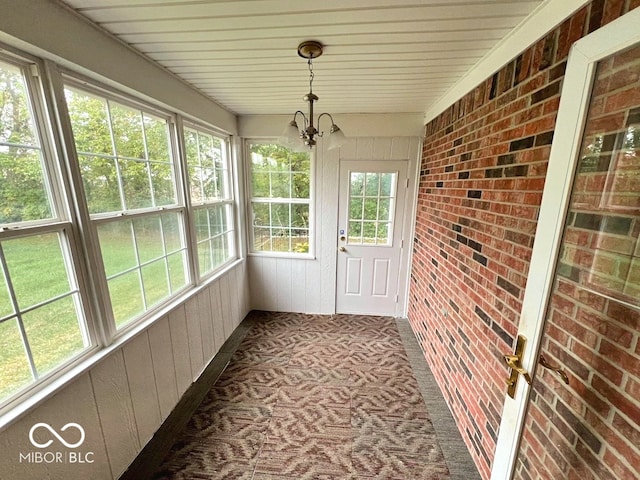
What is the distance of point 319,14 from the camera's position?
1148 mm

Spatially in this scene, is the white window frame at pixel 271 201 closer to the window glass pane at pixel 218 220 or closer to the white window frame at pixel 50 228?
the window glass pane at pixel 218 220

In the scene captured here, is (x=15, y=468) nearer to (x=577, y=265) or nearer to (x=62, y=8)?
(x=62, y=8)

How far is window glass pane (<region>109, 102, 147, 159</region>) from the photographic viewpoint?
146 cm

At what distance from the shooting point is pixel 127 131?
1554mm

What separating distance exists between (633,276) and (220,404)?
2.39 m

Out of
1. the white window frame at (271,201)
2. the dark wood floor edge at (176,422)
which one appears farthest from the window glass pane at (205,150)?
the dark wood floor edge at (176,422)

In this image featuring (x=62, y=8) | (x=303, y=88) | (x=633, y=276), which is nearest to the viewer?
(x=633, y=276)

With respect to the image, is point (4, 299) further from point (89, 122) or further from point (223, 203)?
point (223, 203)

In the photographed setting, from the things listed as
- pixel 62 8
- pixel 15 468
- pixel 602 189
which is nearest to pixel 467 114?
pixel 602 189

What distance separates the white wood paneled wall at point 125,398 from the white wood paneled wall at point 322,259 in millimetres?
1009

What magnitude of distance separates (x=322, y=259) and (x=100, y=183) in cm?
228

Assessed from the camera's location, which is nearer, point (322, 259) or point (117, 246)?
point (117, 246)

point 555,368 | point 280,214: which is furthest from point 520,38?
point 280,214

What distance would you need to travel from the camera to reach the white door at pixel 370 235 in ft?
9.71
